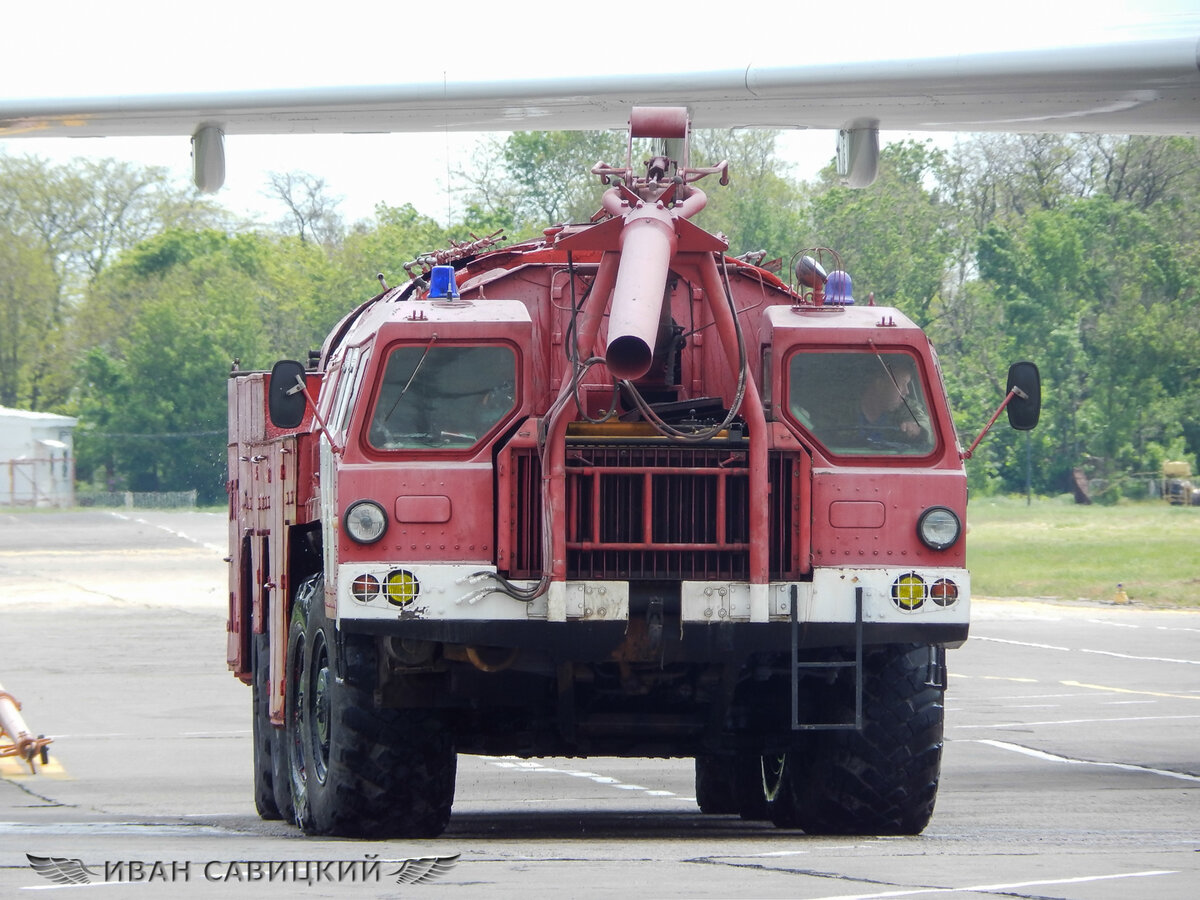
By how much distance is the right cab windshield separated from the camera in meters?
9.97

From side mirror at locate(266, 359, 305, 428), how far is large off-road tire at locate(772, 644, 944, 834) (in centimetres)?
304

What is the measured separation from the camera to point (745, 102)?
20.4 m

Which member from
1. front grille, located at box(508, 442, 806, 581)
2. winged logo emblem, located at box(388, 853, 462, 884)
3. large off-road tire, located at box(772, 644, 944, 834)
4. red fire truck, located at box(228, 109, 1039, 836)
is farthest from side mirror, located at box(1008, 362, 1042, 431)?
winged logo emblem, located at box(388, 853, 462, 884)

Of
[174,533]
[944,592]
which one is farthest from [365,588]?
[174,533]

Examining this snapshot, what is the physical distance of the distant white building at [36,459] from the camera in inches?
3716

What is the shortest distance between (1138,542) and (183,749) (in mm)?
41799

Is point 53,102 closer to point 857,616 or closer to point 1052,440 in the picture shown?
point 857,616

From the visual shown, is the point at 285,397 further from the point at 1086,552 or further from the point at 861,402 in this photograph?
the point at 1086,552

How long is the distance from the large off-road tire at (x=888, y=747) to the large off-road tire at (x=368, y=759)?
191 centimetres

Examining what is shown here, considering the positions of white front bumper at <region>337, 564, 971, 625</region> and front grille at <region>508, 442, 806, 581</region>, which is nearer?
white front bumper at <region>337, 564, 971, 625</region>

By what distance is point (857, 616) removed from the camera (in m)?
9.54

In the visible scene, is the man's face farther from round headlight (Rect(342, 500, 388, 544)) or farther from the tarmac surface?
round headlight (Rect(342, 500, 388, 544))

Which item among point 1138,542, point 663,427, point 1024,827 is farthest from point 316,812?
point 1138,542

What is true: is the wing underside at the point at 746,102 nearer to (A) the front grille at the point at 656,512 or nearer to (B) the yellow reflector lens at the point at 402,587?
(A) the front grille at the point at 656,512
